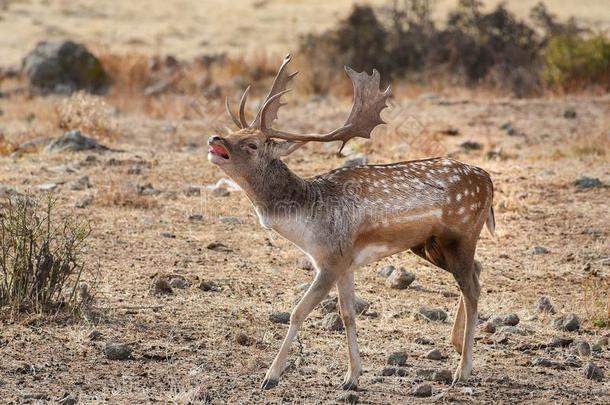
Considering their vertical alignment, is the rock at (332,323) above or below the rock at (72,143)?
below

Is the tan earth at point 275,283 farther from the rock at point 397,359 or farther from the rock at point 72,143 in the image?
the rock at point 72,143

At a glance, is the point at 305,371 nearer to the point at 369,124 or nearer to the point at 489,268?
the point at 369,124

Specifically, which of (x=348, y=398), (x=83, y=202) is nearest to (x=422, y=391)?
(x=348, y=398)

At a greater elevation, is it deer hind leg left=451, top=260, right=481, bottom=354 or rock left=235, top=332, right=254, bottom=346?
deer hind leg left=451, top=260, right=481, bottom=354

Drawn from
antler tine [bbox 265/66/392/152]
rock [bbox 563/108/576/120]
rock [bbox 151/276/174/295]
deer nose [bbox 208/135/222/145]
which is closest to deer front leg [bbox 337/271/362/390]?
antler tine [bbox 265/66/392/152]

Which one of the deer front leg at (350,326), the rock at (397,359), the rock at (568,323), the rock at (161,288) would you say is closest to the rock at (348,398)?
the deer front leg at (350,326)

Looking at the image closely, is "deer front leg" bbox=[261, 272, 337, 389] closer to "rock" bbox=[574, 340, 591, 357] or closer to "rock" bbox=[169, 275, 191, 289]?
"rock" bbox=[574, 340, 591, 357]

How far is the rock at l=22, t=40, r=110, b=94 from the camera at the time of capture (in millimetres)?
22906

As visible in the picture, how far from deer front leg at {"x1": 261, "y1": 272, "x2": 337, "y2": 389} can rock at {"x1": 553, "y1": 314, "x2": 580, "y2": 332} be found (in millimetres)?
2403

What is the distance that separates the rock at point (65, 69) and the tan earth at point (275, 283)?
15.2ft

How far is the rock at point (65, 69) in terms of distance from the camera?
22.9 metres

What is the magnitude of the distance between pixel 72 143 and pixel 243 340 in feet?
25.4

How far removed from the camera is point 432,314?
383 inches

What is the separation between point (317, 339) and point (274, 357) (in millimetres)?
611
